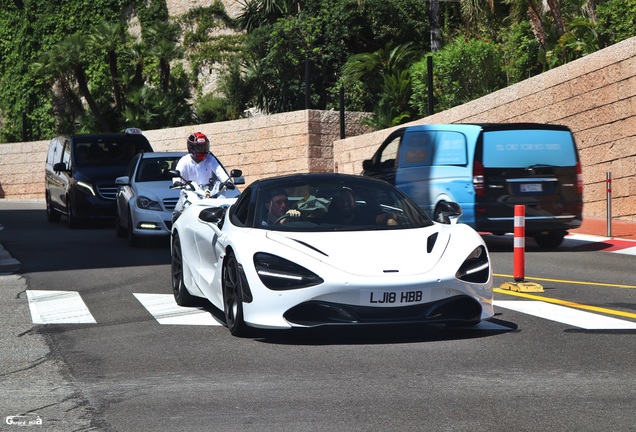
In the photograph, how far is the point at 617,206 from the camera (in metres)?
22.5

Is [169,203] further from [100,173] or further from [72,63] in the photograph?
[72,63]

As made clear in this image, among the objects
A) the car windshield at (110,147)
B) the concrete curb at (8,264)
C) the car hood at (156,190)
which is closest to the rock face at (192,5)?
the car windshield at (110,147)

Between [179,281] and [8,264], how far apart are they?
5.37m

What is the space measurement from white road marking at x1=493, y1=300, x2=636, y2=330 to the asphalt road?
0.02m

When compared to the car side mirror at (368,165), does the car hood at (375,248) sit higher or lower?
lower

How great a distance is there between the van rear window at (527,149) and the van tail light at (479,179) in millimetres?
96

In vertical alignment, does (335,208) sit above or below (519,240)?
above

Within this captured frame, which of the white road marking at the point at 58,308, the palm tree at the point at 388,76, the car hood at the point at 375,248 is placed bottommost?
the white road marking at the point at 58,308

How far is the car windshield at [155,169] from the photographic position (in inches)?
792

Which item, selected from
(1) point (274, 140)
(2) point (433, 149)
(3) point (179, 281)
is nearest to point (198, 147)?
(2) point (433, 149)

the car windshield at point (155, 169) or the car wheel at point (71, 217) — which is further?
the car wheel at point (71, 217)

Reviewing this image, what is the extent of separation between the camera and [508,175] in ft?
56.3

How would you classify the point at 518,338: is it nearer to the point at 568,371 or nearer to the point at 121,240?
the point at 568,371

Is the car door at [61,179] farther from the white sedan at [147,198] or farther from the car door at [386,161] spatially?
the car door at [386,161]
